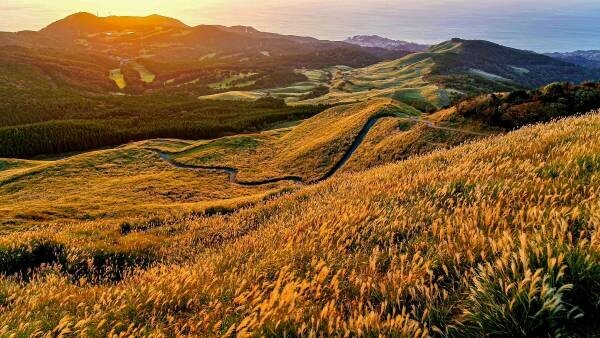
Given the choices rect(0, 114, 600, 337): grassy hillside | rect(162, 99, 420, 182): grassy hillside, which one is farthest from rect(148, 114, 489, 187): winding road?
rect(0, 114, 600, 337): grassy hillside

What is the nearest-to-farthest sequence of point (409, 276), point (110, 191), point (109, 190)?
point (409, 276) → point (110, 191) → point (109, 190)

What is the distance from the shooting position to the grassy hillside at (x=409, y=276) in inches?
188

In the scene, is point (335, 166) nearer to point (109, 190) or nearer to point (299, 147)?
point (299, 147)

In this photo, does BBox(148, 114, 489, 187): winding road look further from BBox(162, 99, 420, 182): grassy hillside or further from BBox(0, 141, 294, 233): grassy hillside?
BBox(0, 141, 294, 233): grassy hillside

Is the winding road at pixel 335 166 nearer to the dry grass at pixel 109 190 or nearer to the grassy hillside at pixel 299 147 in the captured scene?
the grassy hillside at pixel 299 147

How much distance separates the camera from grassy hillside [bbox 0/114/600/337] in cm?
479

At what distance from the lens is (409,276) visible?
19.4ft

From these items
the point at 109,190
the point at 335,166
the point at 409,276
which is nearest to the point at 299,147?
the point at 335,166

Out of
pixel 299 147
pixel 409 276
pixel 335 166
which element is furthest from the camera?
pixel 299 147

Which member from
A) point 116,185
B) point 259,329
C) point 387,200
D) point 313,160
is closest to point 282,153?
point 313,160

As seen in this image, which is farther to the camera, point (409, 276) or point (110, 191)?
point (110, 191)

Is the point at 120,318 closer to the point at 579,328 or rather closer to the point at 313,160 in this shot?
the point at 579,328

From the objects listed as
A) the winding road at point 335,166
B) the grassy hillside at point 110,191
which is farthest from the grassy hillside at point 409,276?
the winding road at point 335,166

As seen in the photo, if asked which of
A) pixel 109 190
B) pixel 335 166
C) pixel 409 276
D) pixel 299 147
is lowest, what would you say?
pixel 109 190
